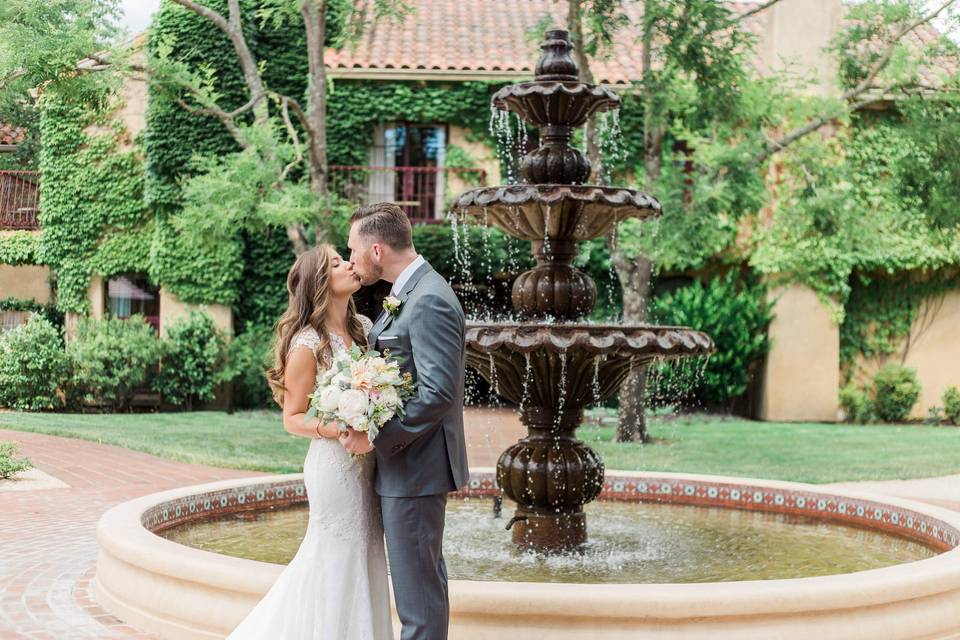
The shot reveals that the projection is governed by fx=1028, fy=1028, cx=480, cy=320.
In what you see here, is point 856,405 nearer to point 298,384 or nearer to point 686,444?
point 686,444

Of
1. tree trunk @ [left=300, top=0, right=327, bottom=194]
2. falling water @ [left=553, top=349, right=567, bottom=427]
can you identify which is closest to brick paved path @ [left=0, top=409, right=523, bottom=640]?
falling water @ [left=553, top=349, right=567, bottom=427]

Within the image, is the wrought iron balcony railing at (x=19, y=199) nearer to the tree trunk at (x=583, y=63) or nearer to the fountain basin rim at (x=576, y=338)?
the tree trunk at (x=583, y=63)

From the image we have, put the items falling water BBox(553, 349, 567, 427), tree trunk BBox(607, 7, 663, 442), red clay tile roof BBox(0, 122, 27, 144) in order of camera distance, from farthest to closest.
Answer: red clay tile roof BBox(0, 122, 27, 144), tree trunk BBox(607, 7, 663, 442), falling water BBox(553, 349, 567, 427)

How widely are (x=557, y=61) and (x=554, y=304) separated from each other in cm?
165

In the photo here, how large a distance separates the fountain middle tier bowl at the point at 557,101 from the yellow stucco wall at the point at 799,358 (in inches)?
579

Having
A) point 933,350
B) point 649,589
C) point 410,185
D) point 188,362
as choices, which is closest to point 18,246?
point 188,362

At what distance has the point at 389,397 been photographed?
3.59 meters

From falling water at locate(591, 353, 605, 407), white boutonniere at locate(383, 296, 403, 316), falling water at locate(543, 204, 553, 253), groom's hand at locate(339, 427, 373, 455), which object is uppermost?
falling water at locate(543, 204, 553, 253)

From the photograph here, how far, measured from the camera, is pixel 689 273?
22141mm

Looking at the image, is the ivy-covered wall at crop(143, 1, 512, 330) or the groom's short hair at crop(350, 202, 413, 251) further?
the ivy-covered wall at crop(143, 1, 512, 330)

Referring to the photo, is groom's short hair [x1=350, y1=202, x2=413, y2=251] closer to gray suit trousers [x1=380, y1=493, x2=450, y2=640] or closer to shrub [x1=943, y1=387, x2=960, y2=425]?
gray suit trousers [x1=380, y1=493, x2=450, y2=640]

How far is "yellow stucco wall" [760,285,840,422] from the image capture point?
20.6 metres

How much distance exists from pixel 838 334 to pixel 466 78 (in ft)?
30.6

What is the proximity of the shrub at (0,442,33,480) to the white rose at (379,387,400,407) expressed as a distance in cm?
873
